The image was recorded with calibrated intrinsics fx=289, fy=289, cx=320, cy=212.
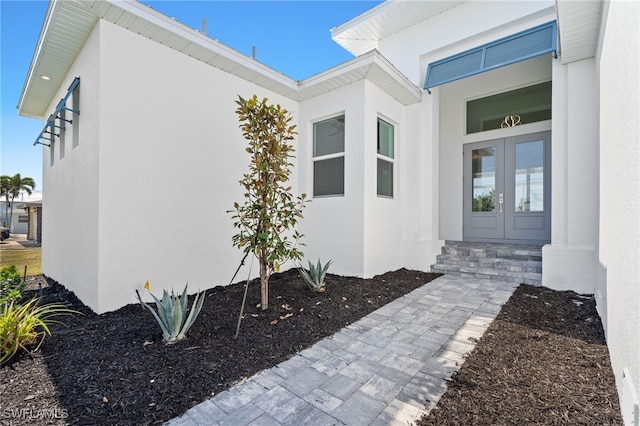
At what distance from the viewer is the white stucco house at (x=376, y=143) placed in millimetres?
3279

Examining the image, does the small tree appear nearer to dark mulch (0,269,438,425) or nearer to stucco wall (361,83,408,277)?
dark mulch (0,269,438,425)

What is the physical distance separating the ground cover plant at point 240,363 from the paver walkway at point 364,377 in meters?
0.13

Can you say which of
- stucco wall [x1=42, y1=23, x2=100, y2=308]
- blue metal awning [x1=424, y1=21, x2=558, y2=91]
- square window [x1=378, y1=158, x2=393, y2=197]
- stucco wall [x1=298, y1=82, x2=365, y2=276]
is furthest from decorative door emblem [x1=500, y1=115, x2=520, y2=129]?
stucco wall [x1=42, y1=23, x2=100, y2=308]

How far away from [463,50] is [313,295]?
19.5ft

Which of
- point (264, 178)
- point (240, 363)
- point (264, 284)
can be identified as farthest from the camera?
point (264, 284)

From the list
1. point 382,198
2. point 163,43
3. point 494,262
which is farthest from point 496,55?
point 163,43

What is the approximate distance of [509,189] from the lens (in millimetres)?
6672

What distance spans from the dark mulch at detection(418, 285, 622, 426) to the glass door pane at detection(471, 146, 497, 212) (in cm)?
389

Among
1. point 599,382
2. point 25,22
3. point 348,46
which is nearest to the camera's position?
point 599,382

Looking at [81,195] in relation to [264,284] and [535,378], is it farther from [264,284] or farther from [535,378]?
[535,378]

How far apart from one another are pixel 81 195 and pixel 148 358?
3.01 meters

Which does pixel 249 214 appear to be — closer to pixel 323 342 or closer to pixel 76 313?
pixel 323 342

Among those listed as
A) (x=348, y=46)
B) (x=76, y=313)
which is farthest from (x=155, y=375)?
(x=348, y=46)

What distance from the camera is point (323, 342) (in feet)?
9.68
